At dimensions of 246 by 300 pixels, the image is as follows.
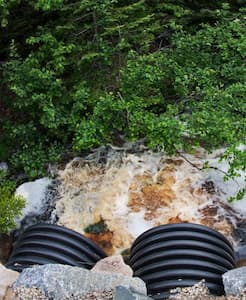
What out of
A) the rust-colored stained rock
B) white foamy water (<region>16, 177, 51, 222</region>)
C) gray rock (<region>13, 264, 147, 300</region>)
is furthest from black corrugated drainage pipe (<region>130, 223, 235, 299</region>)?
white foamy water (<region>16, 177, 51, 222</region>)

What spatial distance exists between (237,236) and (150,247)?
107 centimetres

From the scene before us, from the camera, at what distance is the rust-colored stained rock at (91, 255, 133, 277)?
3910mm

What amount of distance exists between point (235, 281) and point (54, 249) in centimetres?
Result: 141

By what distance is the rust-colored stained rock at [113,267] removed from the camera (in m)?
3.91

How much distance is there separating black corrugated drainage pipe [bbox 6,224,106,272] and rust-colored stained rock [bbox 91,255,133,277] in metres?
0.26

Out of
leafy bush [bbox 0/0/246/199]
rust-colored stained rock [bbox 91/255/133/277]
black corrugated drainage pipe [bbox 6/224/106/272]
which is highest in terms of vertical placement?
leafy bush [bbox 0/0/246/199]

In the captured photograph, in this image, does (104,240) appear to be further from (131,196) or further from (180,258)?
(180,258)

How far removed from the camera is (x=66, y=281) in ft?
11.4

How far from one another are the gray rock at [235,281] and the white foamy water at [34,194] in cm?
214

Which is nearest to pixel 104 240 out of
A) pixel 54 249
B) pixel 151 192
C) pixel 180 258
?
pixel 151 192

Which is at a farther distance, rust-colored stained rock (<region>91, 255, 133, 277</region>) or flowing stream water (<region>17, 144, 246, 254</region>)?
flowing stream water (<region>17, 144, 246, 254</region>)

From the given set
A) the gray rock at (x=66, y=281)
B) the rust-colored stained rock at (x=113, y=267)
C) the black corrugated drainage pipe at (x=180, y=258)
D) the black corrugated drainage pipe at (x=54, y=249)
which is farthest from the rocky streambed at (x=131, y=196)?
the gray rock at (x=66, y=281)

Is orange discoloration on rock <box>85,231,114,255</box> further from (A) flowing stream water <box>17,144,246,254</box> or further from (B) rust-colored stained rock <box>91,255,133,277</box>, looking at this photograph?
(B) rust-colored stained rock <box>91,255,133,277</box>

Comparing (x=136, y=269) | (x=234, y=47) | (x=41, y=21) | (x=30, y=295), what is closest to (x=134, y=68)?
(x=234, y=47)
